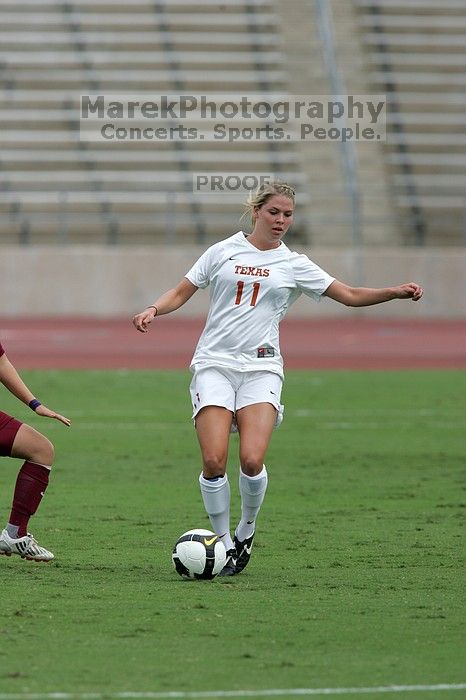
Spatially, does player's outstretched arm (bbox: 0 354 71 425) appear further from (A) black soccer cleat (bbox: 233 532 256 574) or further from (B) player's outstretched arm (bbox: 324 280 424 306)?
(B) player's outstretched arm (bbox: 324 280 424 306)

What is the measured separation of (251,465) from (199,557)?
23.4 inches

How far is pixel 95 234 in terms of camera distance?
1198 inches

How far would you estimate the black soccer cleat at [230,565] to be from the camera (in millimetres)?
8156

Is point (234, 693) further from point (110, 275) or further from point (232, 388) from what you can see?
point (110, 275)

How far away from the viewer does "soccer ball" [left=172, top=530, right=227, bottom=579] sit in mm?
7863

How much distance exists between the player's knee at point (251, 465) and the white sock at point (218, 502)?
5.4 inches

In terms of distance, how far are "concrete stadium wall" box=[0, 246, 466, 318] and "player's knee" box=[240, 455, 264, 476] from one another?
2066 cm

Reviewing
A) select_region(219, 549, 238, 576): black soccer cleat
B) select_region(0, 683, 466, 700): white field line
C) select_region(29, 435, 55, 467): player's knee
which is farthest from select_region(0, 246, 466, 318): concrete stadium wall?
select_region(0, 683, 466, 700): white field line

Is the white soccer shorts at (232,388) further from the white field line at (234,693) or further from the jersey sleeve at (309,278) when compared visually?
the white field line at (234,693)

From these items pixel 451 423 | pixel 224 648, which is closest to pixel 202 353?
pixel 224 648

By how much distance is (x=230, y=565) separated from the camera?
26.9 feet

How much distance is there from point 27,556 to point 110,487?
11.0 feet

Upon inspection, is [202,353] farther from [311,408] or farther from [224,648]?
[311,408]

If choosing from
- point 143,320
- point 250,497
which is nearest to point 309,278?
point 143,320
